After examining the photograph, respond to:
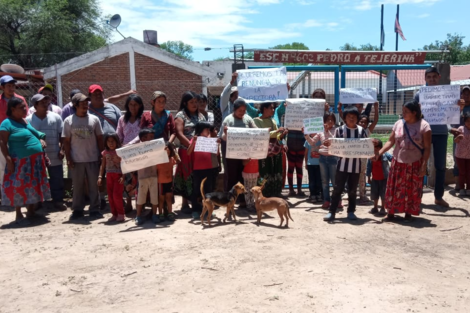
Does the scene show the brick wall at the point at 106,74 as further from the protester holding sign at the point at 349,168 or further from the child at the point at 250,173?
the protester holding sign at the point at 349,168

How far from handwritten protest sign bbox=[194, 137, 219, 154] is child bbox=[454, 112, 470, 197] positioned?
178 inches

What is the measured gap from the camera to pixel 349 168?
19.2ft

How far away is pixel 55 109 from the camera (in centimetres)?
721

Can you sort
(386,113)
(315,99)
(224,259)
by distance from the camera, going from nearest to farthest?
(224,259)
(315,99)
(386,113)

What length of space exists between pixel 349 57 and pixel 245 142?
3490mm

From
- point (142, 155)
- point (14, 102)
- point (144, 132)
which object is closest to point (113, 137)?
point (144, 132)

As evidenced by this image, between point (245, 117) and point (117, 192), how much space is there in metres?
2.26

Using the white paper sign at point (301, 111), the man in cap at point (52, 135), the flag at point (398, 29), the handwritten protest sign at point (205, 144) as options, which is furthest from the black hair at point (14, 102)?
the flag at point (398, 29)

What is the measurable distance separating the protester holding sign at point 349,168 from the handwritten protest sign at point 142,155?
95.7 inches

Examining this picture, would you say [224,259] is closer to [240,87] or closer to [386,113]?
[240,87]

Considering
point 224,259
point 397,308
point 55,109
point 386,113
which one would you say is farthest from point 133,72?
point 397,308

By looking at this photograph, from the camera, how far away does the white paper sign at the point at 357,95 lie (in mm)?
7035

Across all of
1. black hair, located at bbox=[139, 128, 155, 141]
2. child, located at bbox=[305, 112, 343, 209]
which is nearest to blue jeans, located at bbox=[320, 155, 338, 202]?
child, located at bbox=[305, 112, 343, 209]

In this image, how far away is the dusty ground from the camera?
11.5 feet
